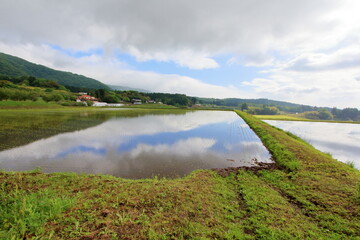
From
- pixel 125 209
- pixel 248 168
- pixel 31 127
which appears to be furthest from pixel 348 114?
pixel 31 127

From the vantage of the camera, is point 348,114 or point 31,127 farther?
point 348,114

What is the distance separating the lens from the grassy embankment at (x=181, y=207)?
11.6ft

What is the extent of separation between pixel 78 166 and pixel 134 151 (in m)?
3.47

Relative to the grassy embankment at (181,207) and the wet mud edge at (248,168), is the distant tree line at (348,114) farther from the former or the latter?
the grassy embankment at (181,207)

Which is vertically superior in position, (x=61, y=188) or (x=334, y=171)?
(x=334, y=171)

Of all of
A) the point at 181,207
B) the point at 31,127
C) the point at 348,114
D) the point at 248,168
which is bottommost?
the point at 31,127

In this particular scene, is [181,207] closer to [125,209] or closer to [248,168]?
[125,209]

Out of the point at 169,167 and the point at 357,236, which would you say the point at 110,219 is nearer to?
the point at 169,167

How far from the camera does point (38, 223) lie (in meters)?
3.47

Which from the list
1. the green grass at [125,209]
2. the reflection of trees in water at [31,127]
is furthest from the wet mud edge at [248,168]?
the reflection of trees in water at [31,127]

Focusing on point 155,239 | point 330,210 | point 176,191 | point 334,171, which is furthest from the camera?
point 334,171

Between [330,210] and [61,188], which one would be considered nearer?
[330,210]

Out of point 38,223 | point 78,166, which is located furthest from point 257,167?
point 78,166

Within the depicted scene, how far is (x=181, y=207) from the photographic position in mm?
4508
